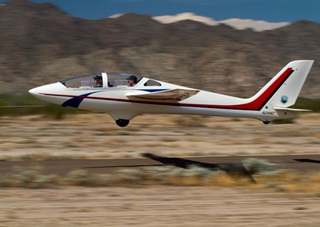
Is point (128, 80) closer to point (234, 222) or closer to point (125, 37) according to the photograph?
point (234, 222)

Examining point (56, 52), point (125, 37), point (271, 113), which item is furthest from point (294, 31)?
point (271, 113)

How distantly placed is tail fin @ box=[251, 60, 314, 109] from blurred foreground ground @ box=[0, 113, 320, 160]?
6944mm

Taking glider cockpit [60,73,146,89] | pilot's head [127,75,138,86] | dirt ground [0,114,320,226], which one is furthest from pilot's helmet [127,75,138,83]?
dirt ground [0,114,320,226]

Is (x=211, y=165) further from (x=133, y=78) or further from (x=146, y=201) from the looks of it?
(x=146, y=201)

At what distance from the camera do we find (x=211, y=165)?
21203 mm

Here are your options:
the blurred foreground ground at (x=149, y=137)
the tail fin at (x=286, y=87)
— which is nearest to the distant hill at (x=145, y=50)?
the blurred foreground ground at (x=149, y=137)

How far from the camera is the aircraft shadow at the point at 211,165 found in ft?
60.8

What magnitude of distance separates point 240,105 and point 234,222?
781cm

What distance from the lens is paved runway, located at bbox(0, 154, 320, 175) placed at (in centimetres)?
1945

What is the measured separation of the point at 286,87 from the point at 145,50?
94.8m

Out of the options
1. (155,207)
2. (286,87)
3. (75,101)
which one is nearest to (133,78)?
(75,101)

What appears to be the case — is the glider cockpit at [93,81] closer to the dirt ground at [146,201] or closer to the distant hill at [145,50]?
the dirt ground at [146,201]

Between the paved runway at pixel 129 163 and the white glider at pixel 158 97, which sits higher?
the white glider at pixel 158 97

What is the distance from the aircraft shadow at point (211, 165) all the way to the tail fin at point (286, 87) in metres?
2.51
